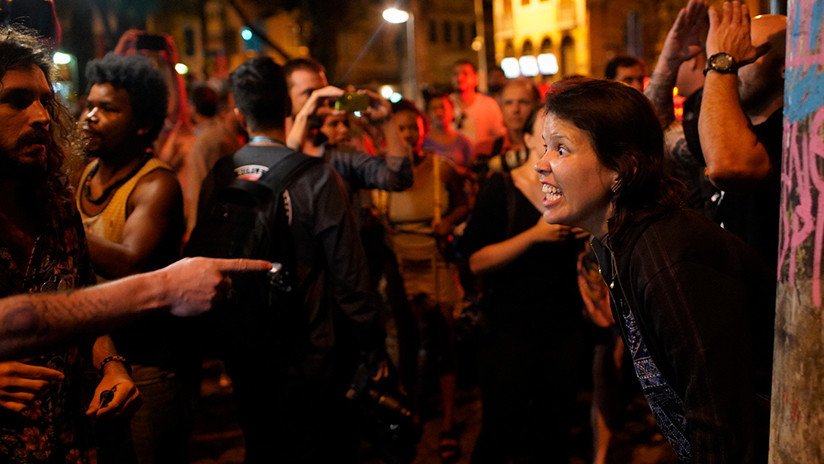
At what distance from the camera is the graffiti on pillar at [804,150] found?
4.95 ft

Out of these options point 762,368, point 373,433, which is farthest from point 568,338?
point 762,368

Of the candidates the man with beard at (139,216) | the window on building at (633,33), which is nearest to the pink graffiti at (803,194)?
the man with beard at (139,216)

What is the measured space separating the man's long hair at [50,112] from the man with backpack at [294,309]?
98cm

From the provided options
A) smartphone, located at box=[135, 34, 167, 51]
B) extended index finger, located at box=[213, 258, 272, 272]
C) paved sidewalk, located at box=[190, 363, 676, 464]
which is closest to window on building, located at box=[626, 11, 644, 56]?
paved sidewalk, located at box=[190, 363, 676, 464]

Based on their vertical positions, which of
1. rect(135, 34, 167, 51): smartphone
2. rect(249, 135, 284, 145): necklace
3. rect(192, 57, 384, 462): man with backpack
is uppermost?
rect(135, 34, 167, 51): smartphone

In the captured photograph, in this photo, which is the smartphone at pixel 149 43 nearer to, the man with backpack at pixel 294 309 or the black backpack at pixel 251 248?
the man with backpack at pixel 294 309

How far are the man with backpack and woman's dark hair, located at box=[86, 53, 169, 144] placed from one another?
18.7 inches

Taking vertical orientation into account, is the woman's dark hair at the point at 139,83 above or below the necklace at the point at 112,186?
above

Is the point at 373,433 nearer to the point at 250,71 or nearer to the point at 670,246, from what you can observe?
the point at 250,71

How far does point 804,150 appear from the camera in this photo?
5.09 ft

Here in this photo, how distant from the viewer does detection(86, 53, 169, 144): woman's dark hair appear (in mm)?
3898

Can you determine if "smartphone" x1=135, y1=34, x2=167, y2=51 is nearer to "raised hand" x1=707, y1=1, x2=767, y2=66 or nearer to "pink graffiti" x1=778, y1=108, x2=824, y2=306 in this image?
Result: "raised hand" x1=707, y1=1, x2=767, y2=66

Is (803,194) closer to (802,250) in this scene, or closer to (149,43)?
(802,250)

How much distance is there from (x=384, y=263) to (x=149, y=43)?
3.14 meters
